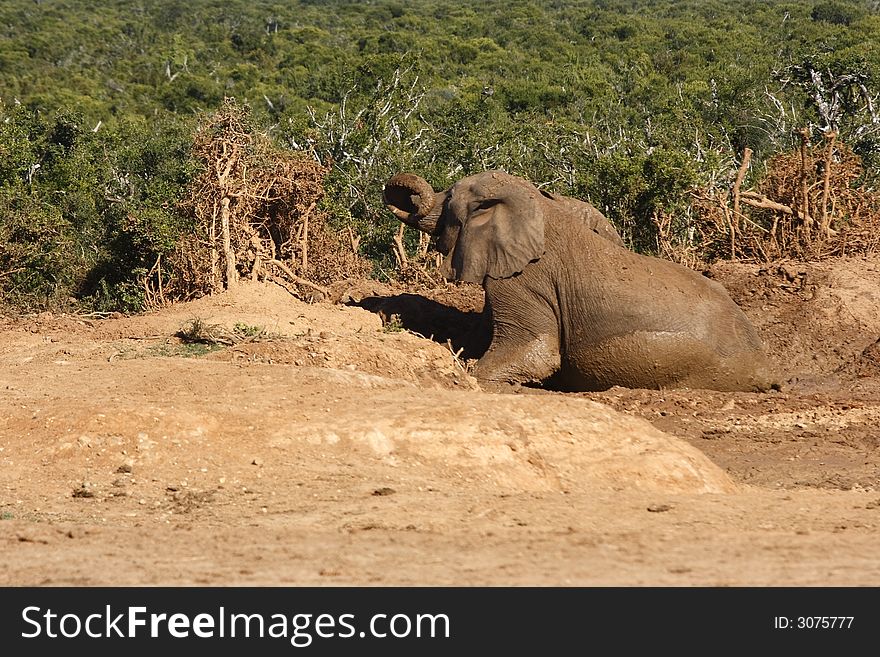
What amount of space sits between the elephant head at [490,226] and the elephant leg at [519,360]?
0.70 metres

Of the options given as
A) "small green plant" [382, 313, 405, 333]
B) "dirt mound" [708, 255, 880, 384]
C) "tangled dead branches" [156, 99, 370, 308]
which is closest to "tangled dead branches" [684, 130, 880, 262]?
"dirt mound" [708, 255, 880, 384]

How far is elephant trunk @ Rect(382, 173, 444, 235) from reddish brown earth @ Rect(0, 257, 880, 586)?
4.00ft

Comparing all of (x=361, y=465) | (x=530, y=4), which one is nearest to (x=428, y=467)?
(x=361, y=465)

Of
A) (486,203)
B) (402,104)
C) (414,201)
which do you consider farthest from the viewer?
(402,104)

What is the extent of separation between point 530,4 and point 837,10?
25.3m

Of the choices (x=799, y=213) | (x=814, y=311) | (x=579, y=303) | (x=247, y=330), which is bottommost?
(x=247, y=330)

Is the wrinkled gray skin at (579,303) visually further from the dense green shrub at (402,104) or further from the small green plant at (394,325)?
the dense green shrub at (402,104)

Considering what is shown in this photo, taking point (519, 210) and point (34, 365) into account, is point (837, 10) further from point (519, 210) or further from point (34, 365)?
point (34, 365)

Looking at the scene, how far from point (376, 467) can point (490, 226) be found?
207 inches

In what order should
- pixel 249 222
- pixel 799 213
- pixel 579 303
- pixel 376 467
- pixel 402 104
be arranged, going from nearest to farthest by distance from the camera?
1. pixel 376 467
2. pixel 579 303
3. pixel 249 222
4. pixel 799 213
5. pixel 402 104

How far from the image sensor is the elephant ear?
41.4 ft

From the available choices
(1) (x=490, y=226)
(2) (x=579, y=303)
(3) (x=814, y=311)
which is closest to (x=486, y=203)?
(1) (x=490, y=226)

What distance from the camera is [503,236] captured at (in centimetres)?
1262

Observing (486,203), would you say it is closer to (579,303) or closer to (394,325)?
(579,303)
